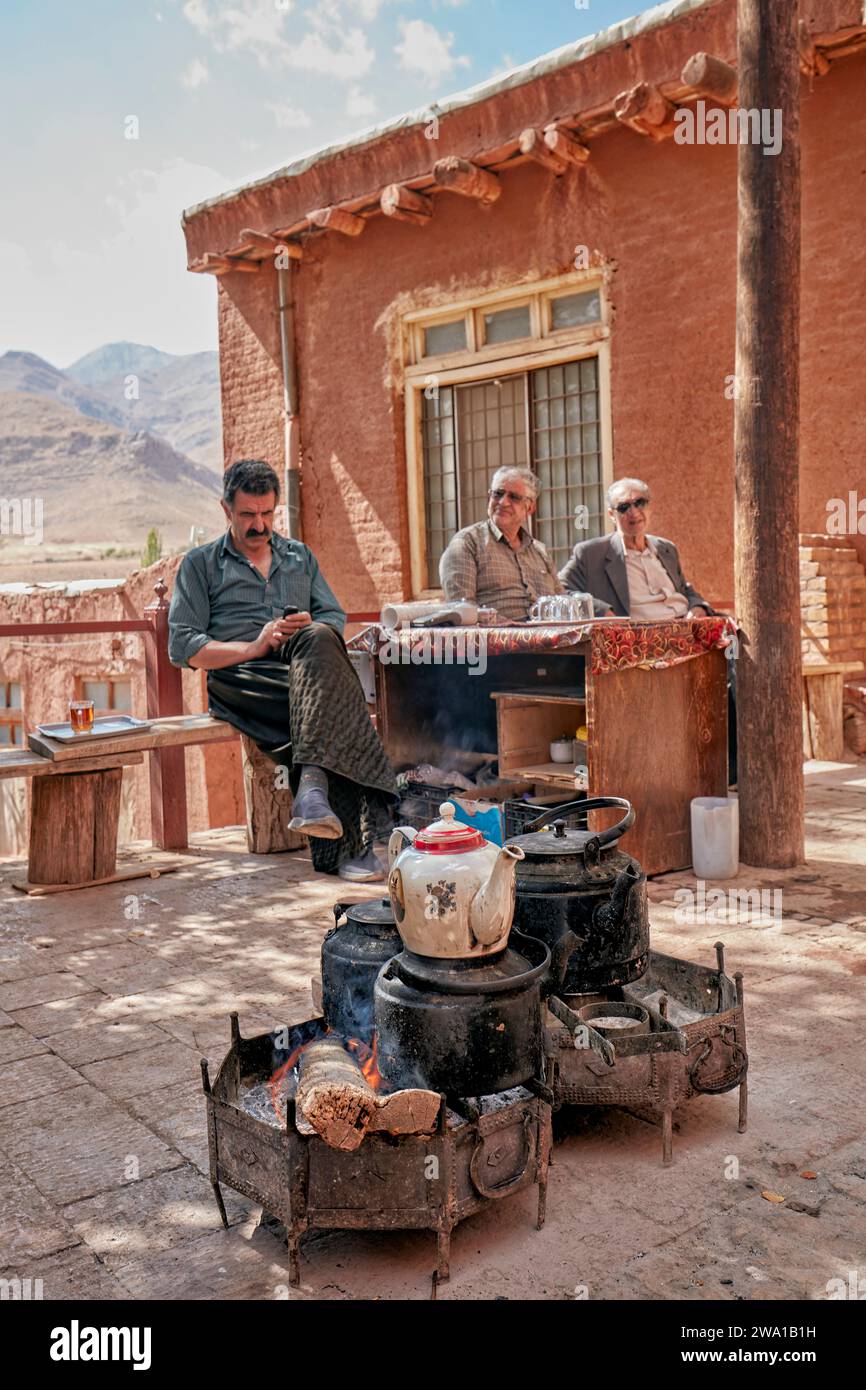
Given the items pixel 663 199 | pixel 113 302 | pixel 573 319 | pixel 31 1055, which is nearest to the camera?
pixel 31 1055

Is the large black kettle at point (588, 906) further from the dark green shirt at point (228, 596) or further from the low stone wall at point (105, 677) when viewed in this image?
the low stone wall at point (105, 677)

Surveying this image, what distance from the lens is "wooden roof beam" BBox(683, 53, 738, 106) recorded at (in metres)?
6.72

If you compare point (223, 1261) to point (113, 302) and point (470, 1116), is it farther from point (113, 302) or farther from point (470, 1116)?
point (113, 302)

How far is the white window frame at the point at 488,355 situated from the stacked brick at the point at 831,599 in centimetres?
199

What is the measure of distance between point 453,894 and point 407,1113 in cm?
37

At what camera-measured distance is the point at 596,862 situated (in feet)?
8.18

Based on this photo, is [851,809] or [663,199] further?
[663,199]

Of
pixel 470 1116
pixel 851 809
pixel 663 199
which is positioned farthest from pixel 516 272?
pixel 470 1116

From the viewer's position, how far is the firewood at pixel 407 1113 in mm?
1864

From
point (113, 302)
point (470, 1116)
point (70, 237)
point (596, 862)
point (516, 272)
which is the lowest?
point (470, 1116)

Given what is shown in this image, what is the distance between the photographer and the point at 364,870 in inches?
Result: 188

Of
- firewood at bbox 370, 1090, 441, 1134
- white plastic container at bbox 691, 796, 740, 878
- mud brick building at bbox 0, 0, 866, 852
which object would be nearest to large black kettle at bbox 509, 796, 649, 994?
firewood at bbox 370, 1090, 441, 1134

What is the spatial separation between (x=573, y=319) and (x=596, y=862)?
23.6 feet

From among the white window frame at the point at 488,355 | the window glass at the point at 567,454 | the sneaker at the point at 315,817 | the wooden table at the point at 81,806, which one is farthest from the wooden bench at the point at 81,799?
the white window frame at the point at 488,355
